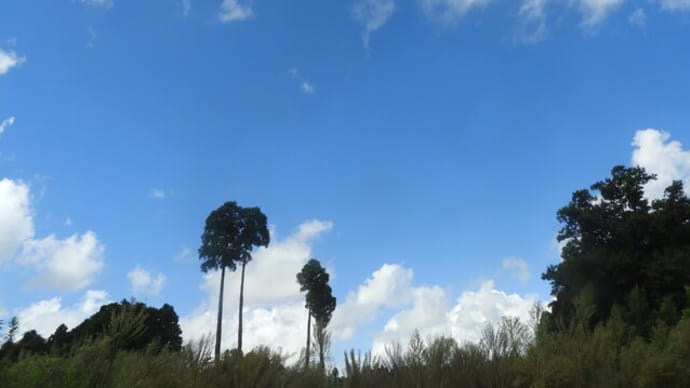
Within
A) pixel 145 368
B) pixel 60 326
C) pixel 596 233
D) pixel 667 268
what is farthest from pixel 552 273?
pixel 60 326

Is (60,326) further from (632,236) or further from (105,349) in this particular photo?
(105,349)

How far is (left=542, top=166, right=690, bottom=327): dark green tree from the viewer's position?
35.8 meters

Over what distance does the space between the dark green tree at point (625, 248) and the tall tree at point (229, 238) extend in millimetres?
21840

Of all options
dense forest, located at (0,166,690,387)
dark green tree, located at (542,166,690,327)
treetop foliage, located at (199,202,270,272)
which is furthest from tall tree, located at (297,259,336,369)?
dense forest, located at (0,166,690,387)

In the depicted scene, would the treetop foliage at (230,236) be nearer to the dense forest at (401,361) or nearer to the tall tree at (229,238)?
the tall tree at (229,238)

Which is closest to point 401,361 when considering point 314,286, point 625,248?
point 625,248

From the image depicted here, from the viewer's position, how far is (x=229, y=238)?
43656 millimetres

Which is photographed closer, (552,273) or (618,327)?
(618,327)

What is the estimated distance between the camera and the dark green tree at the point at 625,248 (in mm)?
35750

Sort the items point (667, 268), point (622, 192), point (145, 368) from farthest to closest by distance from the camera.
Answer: point (622, 192)
point (667, 268)
point (145, 368)

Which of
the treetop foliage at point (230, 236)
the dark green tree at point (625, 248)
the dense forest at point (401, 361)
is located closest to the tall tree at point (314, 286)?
the treetop foliage at point (230, 236)

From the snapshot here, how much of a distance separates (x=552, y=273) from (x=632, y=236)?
5.72 metres

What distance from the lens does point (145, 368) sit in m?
6.44

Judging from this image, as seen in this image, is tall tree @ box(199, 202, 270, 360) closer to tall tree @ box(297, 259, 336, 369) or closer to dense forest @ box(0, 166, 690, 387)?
tall tree @ box(297, 259, 336, 369)
